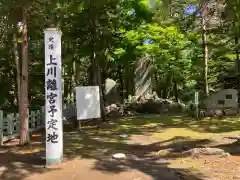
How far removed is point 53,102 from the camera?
25.1 ft

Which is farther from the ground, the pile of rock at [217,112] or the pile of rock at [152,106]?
the pile of rock at [152,106]

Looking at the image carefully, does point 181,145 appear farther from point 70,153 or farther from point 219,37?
point 219,37

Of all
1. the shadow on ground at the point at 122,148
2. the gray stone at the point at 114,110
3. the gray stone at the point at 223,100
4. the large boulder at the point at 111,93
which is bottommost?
the shadow on ground at the point at 122,148

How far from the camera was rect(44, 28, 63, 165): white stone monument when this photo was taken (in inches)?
298

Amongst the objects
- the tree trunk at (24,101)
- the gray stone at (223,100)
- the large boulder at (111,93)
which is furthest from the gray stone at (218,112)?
the tree trunk at (24,101)

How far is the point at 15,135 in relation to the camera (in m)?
12.5

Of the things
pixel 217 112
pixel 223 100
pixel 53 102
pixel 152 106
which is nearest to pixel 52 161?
pixel 53 102

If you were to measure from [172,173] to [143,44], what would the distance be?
47.5ft

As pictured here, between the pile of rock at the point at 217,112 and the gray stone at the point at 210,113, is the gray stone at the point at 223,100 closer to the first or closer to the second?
the pile of rock at the point at 217,112

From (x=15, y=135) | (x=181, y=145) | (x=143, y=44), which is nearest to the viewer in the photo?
(x=181, y=145)

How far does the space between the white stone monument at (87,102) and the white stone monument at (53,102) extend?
16.1ft

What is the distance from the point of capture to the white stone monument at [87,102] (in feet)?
41.7

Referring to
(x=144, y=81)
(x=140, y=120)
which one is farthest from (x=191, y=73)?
(x=140, y=120)

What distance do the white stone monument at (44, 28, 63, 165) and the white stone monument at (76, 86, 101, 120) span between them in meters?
4.90
